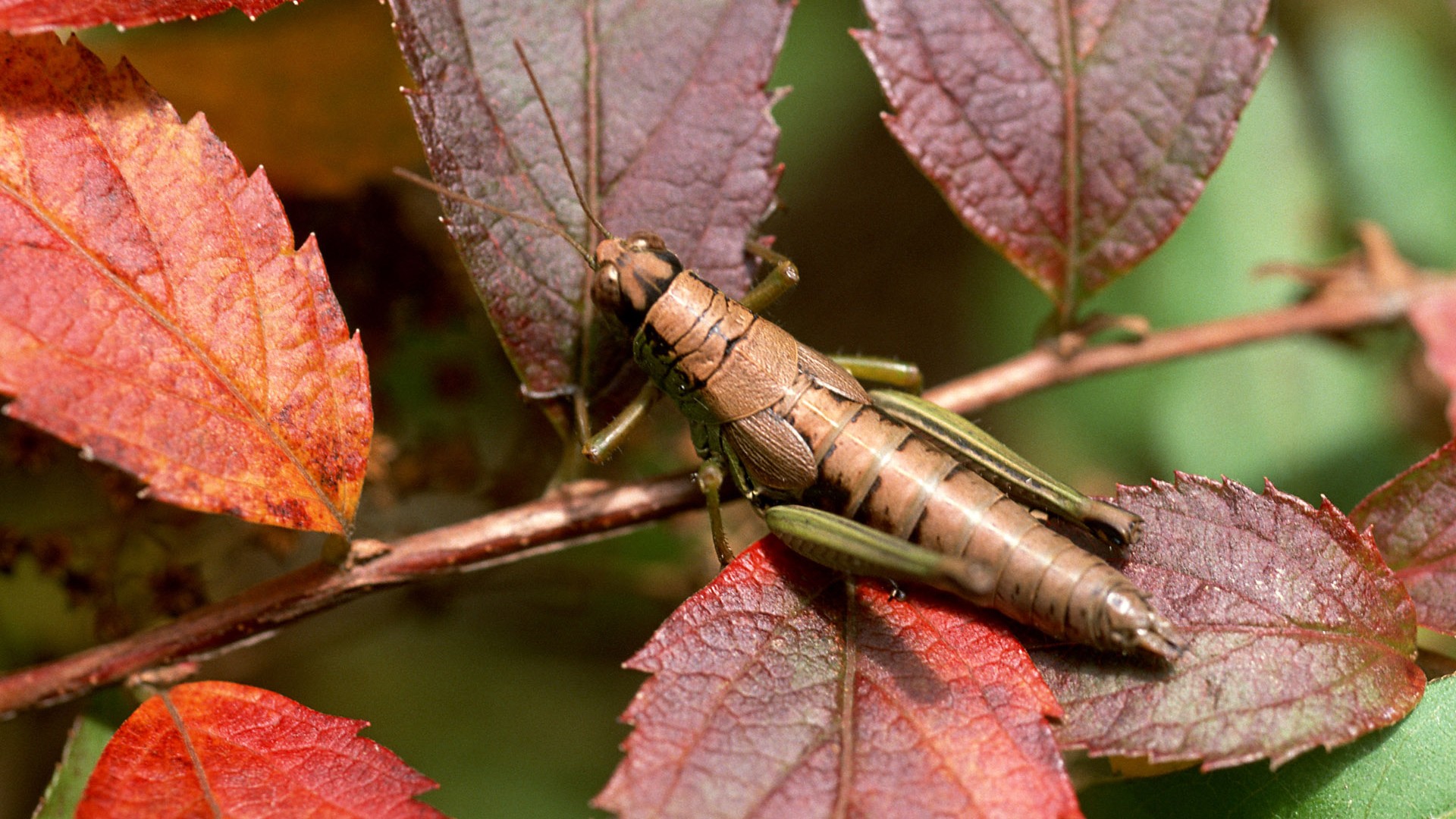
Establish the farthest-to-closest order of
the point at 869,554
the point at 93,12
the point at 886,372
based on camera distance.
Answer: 1. the point at 886,372
2. the point at 869,554
3. the point at 93,12

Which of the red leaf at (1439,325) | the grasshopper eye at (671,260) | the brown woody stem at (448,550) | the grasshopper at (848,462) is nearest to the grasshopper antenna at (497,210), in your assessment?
the grasshopper at (848,462)

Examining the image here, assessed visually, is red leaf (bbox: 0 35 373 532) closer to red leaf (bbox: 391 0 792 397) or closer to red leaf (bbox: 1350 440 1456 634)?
red leaf (bbox: 391 0 792 397)

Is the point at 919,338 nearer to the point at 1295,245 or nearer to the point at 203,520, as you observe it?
the point at 1295,245

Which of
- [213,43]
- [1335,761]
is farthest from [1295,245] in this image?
[213,43]

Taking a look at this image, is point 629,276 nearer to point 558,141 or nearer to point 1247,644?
point 558,141

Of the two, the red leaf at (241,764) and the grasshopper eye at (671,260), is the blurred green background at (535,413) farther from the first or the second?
the grasshopper eye at (671,260)

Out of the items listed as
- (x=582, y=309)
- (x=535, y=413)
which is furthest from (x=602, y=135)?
(x=535, y=413)

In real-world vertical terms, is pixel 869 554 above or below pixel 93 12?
below

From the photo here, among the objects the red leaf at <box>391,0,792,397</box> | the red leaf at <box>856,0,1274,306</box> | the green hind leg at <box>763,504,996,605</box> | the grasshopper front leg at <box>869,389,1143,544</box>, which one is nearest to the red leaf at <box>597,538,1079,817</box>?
the green hind leg at <box>763,504,996,605</box>
